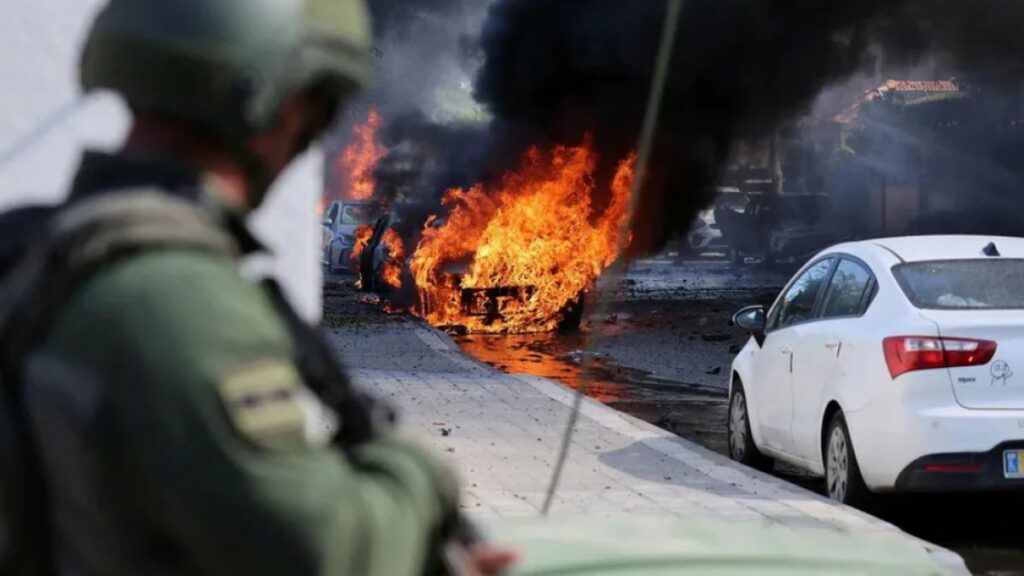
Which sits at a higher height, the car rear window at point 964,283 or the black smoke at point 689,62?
the black smoke at point 689,62

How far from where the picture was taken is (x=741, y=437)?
993 centimetres

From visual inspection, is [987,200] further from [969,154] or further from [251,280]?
[251,280]

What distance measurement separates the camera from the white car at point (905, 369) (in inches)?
290

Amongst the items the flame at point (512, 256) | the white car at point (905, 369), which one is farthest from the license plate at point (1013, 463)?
the flame at point (512, 256)

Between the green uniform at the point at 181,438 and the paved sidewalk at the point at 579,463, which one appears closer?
the green uniform at the point at 181,438

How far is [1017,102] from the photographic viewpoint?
32.2 m

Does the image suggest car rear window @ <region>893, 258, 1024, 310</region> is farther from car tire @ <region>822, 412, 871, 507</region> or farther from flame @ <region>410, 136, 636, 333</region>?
flame @ <region>410, 136, 636, 333</region>

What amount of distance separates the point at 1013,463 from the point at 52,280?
21.7 ft

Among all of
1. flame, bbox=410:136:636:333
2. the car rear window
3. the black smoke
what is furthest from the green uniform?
the black smoke

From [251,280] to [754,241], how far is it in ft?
121

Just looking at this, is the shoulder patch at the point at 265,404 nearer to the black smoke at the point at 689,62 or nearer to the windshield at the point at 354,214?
the black smoke at the point at 689,62

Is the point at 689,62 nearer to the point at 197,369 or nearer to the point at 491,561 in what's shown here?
the point at 491,561

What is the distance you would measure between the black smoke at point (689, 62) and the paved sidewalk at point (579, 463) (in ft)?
42.8

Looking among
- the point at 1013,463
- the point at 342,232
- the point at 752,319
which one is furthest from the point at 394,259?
the point at 1013,463
